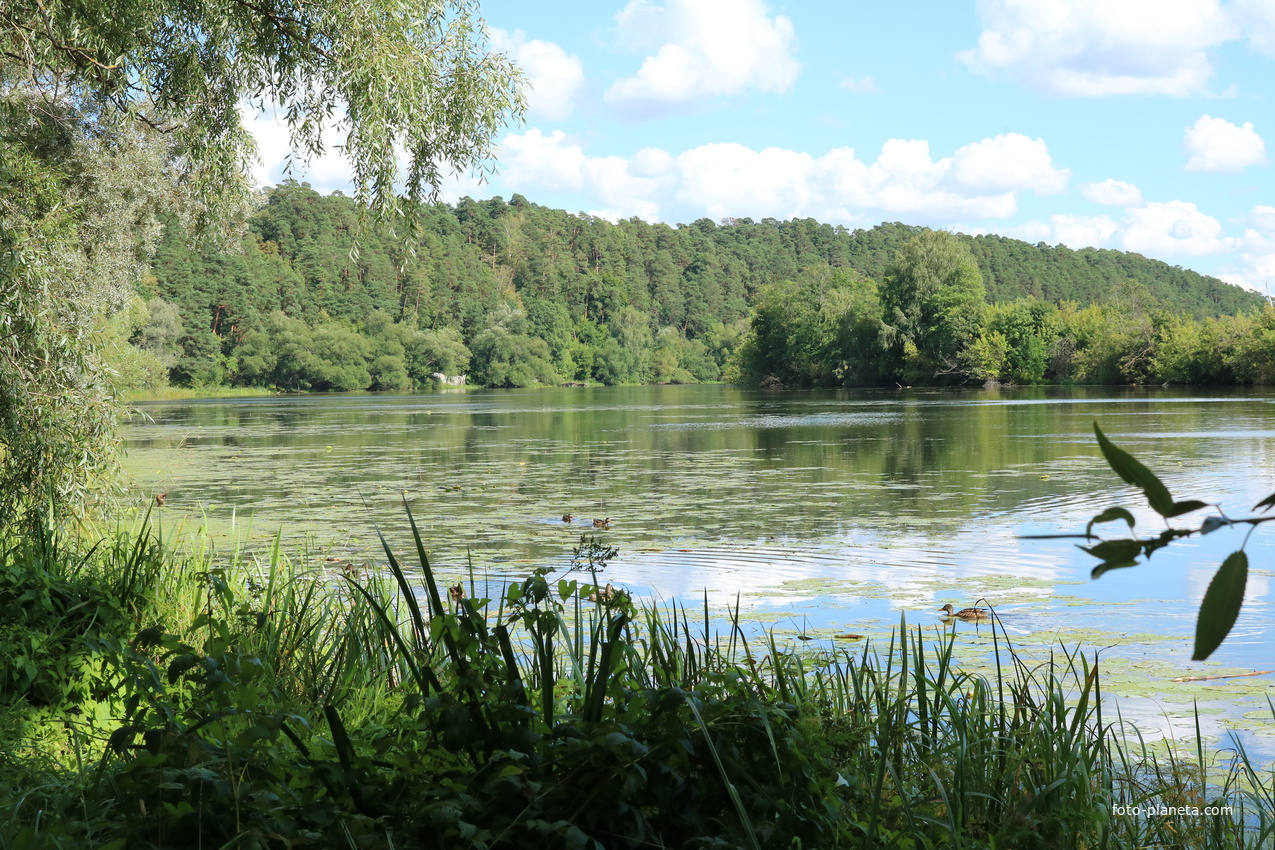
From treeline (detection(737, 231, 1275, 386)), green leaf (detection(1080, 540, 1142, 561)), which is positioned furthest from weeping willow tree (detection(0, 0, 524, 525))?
treeline (detection(737, 231, 1275, 386))

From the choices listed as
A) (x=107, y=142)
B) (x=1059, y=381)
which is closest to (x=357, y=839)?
(x=107, y=142)

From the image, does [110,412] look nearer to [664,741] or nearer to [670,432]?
[664,741]

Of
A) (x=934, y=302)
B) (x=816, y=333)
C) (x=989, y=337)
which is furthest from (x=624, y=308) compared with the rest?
(x=989, y=337)

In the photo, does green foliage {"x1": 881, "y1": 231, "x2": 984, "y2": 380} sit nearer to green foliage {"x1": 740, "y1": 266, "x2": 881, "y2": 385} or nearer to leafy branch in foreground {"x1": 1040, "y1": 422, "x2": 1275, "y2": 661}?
green foliage {"x1": 740, "y1": 266, "x2": 881, "y2": 385}

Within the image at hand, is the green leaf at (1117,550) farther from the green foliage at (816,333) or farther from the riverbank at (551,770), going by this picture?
the green foliage at (816,333)

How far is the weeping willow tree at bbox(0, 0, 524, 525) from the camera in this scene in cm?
643

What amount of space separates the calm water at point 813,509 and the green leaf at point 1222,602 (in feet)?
10.7

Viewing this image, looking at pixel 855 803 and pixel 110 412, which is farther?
pixel 110 412

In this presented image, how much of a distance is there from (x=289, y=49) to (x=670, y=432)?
59.4ft

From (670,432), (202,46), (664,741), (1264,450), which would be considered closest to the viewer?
(664,741)

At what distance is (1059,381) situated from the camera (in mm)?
59594

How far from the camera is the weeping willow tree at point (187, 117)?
6.43 metres

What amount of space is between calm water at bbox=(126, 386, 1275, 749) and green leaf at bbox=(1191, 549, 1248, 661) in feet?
10.7

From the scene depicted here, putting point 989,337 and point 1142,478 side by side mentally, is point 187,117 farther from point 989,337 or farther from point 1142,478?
point 989,337
